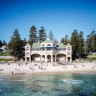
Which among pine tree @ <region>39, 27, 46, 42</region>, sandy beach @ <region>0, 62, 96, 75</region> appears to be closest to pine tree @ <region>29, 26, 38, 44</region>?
pine tree @ <region>39, 27, 46, 42</region>

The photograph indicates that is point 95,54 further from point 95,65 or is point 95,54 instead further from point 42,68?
point 42,68

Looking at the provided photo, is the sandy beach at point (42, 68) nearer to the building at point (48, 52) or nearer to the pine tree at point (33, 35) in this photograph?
the building at point (48, 52)

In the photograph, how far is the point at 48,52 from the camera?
162ft

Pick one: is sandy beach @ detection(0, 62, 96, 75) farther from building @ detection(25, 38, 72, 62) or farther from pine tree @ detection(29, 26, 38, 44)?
pine tree @ detection(29, 26, 38, 44)

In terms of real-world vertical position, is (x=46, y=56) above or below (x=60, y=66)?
above

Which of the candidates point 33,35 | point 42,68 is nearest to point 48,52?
point 42,68

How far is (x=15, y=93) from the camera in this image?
20125mm

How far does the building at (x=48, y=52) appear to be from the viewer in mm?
49469

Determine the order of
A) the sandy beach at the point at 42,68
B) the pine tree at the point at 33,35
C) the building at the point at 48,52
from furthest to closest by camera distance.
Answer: the pine tree at the point at 33,35 → the building at the point at 48,52 → the sandy beach at the point at 42,68

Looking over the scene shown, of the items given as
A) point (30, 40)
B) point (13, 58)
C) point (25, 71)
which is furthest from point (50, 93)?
point (30, 40)

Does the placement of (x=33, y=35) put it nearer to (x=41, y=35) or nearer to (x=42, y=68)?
(x=41, y=35)

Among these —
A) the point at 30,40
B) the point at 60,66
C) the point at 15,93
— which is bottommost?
the point at 15,93

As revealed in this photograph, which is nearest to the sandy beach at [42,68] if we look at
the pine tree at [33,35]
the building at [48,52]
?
the building at [48,52]

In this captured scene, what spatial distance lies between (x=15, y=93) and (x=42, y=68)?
1918 cm
